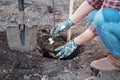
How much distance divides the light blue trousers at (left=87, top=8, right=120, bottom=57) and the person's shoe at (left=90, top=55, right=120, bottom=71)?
0.18m

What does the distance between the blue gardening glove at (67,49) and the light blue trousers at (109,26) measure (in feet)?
1.00

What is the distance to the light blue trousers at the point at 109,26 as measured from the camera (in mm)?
2627

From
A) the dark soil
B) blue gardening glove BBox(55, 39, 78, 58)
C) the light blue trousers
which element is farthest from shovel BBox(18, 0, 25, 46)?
the light blue trousers

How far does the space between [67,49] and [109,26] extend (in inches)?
19.4

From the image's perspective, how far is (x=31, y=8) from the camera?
3.95 meters

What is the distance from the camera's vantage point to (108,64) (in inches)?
114

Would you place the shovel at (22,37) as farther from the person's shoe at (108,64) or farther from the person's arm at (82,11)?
the person's shoe at (108,64)

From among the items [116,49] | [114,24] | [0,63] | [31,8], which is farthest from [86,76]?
[31,8]

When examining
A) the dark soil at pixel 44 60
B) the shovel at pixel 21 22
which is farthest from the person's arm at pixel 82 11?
the shovel at pixel 21 22

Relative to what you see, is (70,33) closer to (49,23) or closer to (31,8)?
(49,23)

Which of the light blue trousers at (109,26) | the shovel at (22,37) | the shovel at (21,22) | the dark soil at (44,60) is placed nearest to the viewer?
the light blue trousers at (109,26)

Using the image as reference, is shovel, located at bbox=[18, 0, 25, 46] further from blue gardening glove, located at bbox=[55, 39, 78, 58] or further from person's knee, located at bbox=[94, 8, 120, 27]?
person's knee, located at bbox=[94, 8, 120, 27]

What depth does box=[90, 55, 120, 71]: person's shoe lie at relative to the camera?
9.44 feet

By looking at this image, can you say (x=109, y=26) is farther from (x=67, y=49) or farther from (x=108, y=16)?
(x=67, y=49)
